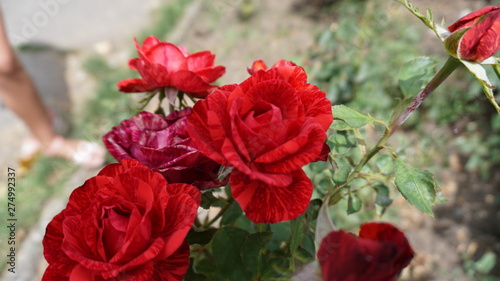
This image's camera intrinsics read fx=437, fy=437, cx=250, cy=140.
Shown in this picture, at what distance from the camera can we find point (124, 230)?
44 cm

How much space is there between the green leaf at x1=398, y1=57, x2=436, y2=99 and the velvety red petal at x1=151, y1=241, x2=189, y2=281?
38 cm

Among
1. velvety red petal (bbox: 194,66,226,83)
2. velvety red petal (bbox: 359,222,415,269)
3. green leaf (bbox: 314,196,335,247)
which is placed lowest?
velvety red petal (bbox: 359,222,415,269)

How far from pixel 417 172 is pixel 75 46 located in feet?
8.76

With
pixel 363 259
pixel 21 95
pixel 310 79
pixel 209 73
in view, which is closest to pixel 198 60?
pixel 209 73

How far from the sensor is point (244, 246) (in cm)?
58

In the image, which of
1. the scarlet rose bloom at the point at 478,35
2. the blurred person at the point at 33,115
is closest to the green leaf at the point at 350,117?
the scarlet rose bloom at the point at 478,35

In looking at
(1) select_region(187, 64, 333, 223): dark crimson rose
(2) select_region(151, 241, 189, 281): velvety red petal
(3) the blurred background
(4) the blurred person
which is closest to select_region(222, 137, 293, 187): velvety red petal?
(1) select_region(187, 64, 333, 223): dark crimson rose

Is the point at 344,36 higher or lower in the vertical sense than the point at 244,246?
higher

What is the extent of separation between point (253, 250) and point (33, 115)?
1.86m

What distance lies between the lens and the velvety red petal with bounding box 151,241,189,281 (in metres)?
0.46

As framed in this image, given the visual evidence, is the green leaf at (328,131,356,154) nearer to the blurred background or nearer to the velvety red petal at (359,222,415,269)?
the velvety red petal at (359,222,415,269)

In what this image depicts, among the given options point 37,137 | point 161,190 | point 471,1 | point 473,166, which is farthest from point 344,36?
point 37,137

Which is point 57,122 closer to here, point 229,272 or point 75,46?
point 75,46

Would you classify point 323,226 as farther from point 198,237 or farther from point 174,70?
point 174,70
